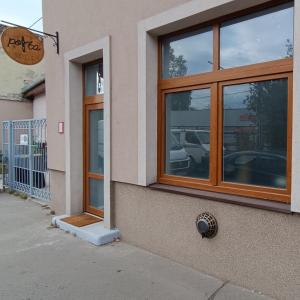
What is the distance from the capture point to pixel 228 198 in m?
3.26

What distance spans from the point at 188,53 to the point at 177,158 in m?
1.28

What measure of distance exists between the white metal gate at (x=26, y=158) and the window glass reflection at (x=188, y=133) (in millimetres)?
3943

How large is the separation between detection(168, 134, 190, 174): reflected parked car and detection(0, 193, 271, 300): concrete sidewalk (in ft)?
3.69

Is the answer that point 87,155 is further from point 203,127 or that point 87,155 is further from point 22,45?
point 203,127

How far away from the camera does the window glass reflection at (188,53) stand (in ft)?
11.9

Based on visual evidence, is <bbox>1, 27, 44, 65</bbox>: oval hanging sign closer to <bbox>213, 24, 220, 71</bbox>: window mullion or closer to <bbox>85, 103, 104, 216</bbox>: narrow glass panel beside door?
<bbox>85, 103, 104, 216</bbox>: narrow glass panel beside door

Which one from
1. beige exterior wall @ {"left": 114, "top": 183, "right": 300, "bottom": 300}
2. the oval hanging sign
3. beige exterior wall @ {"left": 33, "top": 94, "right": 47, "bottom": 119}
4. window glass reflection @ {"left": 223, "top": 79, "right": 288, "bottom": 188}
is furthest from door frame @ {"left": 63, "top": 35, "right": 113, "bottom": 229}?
beige exterior wall @ {"left": 33, "top": 94, "right": 47, "bottom": 119}

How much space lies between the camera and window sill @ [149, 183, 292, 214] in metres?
2.88

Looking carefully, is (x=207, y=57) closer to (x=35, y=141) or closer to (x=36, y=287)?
(x=36, y=287)

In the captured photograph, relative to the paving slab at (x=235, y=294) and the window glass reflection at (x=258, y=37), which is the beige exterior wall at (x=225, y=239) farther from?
the window glass reflection at (x=258, y=37)

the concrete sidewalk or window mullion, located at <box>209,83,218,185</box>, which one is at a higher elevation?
window mullion, located at <box>209,83,218,185</box>

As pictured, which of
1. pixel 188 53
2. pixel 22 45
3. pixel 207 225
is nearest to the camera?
pixel 207 225

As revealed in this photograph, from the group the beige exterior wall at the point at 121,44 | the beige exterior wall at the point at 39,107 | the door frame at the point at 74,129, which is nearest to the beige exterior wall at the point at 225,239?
the beige exterior wall at the point at 121,44

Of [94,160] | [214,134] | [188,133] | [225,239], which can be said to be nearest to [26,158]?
[94,160]
